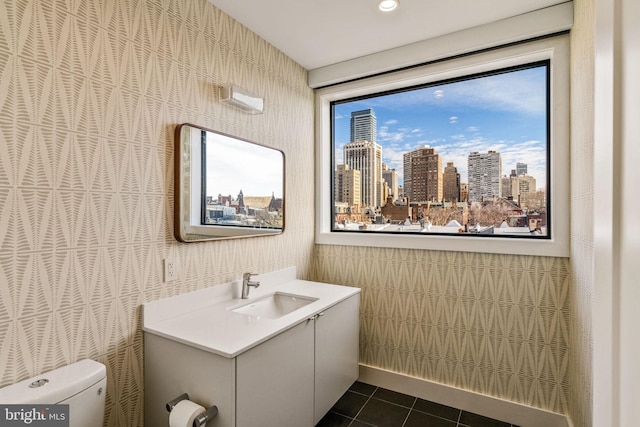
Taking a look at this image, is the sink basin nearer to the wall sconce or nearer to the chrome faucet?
the chrome faucet

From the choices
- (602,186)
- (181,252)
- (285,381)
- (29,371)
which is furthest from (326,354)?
(602,186)

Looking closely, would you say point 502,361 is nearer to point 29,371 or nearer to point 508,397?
point 508,397

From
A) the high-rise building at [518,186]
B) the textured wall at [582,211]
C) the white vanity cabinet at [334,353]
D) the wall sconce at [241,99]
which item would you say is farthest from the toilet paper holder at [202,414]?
the high-rise building at [518,186]

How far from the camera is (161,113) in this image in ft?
5.36

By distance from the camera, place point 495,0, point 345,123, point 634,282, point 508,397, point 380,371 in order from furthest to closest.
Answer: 1. point 345,123
2. point 380,371
3. point 508,397
4. point 495,0
5. point 634,282

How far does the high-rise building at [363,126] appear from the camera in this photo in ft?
9.25

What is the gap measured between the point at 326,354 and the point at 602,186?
1787mm

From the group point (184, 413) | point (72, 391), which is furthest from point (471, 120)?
point (72, 391)

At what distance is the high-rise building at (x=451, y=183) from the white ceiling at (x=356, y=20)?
0.95m

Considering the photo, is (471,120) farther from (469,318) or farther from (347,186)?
(469,318)

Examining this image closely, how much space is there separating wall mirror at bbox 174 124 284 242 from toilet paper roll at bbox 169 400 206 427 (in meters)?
0.77

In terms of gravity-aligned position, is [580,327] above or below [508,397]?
above

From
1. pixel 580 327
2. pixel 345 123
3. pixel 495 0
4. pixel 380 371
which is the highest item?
pixel 495 0

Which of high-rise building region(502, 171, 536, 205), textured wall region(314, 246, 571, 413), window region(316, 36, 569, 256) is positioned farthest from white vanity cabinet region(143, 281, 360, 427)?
high-rise building region(502, 171, 536, 205)
